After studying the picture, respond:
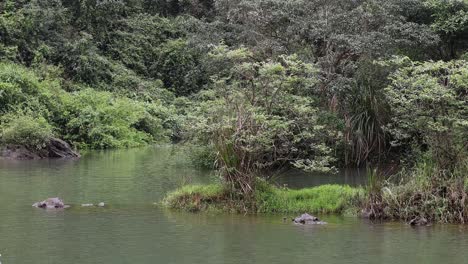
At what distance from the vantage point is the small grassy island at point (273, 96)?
14.4m

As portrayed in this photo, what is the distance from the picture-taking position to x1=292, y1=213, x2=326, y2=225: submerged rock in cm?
1311

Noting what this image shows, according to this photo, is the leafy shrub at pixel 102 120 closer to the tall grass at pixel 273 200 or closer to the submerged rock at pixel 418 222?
the tall grass at pixel 273 200

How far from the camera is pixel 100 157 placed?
30.8 m

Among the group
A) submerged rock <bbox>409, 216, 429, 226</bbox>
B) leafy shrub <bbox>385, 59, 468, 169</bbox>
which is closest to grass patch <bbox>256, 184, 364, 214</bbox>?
submerged rock <bbox>409, 216, 429, 226</bbox>

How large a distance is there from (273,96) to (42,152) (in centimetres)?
1747

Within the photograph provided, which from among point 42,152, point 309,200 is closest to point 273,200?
point 309,200

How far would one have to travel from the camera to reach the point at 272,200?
1466cm

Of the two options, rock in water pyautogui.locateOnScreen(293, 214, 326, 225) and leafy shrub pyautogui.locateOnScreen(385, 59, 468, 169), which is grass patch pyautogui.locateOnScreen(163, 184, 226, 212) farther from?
leafy shrub pyautogui.locateOnScreen(385, 59, 468, 169)

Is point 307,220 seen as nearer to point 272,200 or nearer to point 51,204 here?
point 272,200

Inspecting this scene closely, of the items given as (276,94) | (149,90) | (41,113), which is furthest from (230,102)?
(149,90)

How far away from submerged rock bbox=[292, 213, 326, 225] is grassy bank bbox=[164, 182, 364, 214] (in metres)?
1.23

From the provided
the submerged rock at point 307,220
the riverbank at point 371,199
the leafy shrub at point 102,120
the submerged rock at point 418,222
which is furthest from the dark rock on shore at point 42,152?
the submerged rock at point 418,222

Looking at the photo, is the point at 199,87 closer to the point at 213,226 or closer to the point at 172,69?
the point at 172,69

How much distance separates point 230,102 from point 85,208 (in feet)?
12.8
